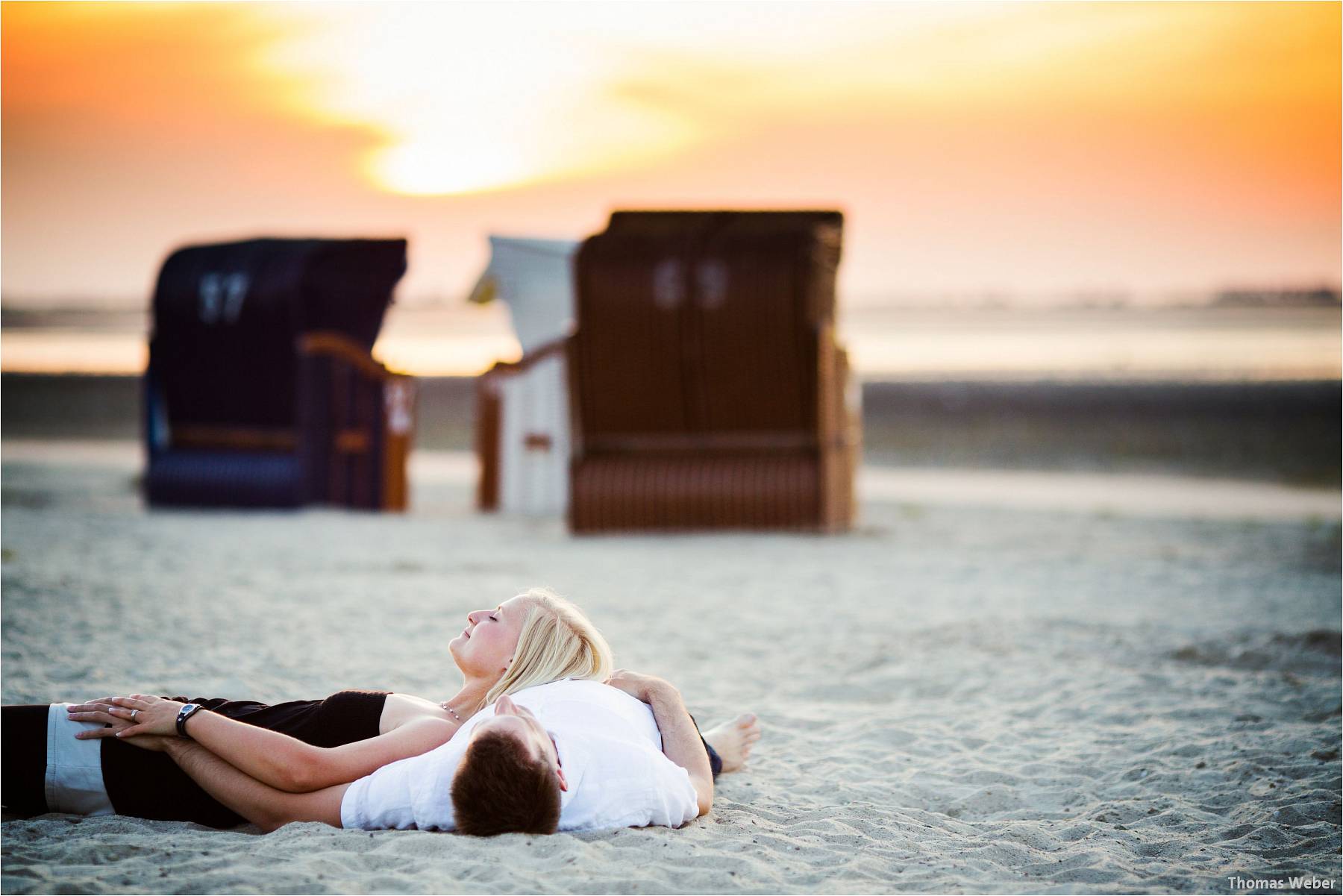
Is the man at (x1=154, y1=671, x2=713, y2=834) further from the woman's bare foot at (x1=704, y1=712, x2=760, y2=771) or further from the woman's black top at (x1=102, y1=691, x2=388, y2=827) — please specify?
the woman's bare foot at (x1=704, y1=712, x2=760, y2=771)

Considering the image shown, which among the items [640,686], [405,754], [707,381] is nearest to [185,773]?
[405,754]

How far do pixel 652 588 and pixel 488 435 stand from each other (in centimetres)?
663

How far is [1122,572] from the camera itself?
10.1 meters

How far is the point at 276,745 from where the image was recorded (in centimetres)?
343

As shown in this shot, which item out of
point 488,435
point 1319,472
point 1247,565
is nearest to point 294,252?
point 488,435

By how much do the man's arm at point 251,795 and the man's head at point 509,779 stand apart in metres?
0.45

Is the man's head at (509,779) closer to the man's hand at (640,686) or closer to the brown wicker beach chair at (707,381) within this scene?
the man's hand at (640,686)

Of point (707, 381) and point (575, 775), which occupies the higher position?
point (707, 381)

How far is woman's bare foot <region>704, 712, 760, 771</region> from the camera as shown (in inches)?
172

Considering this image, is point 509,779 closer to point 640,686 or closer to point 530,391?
point 640,686

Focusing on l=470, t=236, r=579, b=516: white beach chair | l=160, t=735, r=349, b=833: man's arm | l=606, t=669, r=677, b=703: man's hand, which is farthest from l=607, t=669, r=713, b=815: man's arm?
l=470, t=236, r=579, b=516: white beach chair

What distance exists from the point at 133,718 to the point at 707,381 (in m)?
8.94

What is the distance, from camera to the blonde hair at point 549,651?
11.8ft

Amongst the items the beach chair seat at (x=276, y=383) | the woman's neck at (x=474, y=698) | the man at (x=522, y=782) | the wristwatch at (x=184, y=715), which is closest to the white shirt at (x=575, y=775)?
the man at (x=522, y=782)
